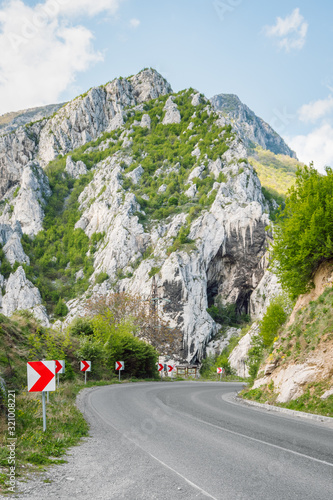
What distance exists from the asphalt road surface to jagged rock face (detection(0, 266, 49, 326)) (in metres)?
69.9

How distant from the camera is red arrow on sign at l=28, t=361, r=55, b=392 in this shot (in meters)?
7.99

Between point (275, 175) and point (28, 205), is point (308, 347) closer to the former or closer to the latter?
point (28, 205)

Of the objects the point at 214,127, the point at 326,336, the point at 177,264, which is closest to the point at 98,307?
the point at 177,264

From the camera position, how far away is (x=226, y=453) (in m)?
6.76

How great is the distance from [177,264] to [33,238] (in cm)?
4465

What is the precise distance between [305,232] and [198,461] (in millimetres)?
13977

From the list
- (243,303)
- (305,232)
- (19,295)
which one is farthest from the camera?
(243,303)

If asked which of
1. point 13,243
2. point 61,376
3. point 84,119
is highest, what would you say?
point 84,119

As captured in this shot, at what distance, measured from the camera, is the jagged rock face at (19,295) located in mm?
75875

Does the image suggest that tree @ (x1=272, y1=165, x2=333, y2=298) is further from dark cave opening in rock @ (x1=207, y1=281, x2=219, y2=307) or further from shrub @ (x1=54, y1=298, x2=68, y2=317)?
shrub @ (x1=54, y1=298, x2=68, y2=317)

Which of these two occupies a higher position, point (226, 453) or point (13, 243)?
point (13, 243)

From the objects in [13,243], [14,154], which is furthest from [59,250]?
[14,154]

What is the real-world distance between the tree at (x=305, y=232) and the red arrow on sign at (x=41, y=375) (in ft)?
44.5

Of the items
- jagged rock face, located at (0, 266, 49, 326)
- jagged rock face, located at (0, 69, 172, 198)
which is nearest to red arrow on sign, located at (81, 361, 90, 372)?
jagged rock face, located at (0, 266, 49, 326)
